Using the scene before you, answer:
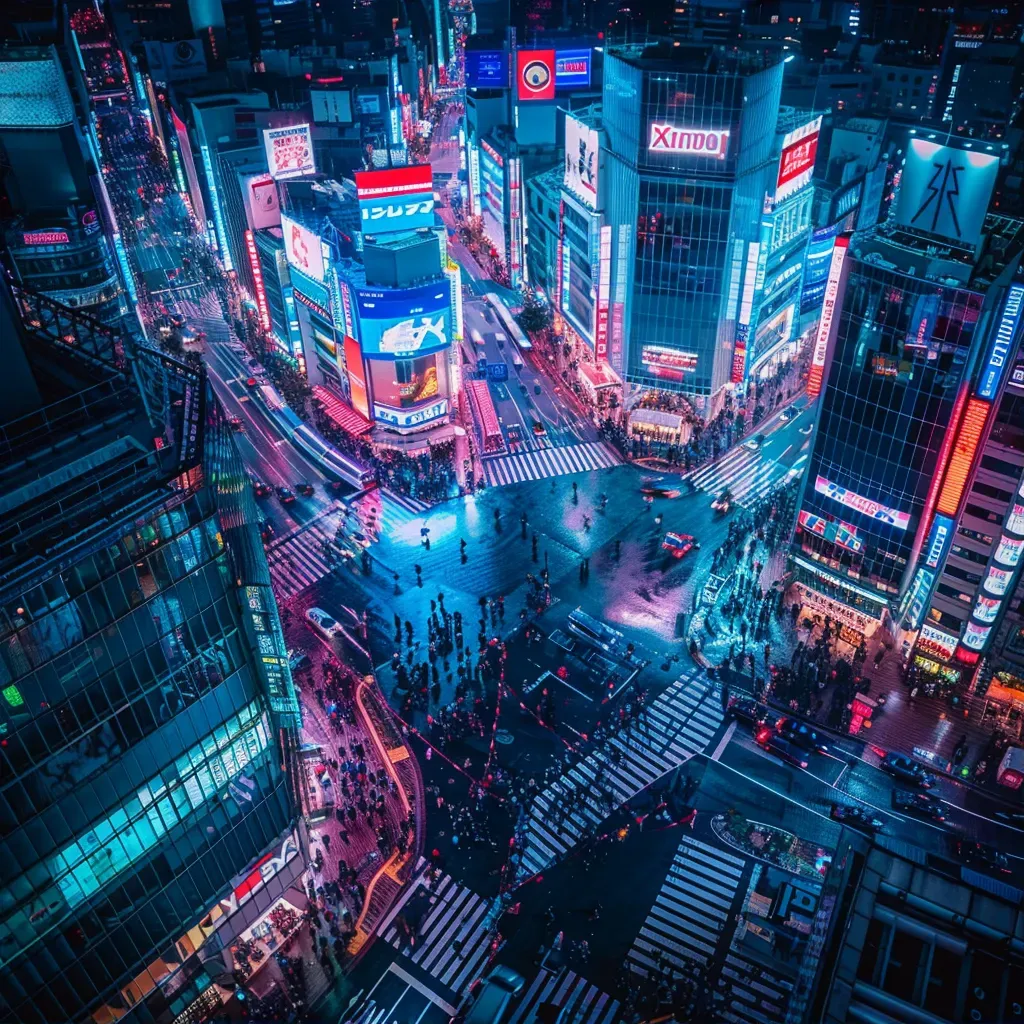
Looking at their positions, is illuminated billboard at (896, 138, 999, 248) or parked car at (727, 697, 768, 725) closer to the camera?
illuminated billboard at (896, 138, 999, 248)

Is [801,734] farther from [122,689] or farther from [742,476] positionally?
[122,689]

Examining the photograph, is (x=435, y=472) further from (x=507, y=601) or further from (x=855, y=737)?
(x=855, y=737)

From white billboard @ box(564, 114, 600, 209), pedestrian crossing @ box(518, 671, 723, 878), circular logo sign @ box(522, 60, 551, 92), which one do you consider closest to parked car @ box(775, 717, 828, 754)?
pedestrian crossing @ box(518, 671, 723, 878)

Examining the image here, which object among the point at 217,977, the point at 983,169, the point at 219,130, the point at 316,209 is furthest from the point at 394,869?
the point at 219,130

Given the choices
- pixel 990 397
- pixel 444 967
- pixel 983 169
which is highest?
pixel 983 169

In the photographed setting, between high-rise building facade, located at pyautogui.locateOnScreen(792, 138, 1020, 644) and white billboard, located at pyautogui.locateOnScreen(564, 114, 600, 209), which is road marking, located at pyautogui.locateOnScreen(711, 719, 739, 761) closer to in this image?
high-rise building facade, located at pyautogui.locateOnScreen(792, 138, 1020, 644)
